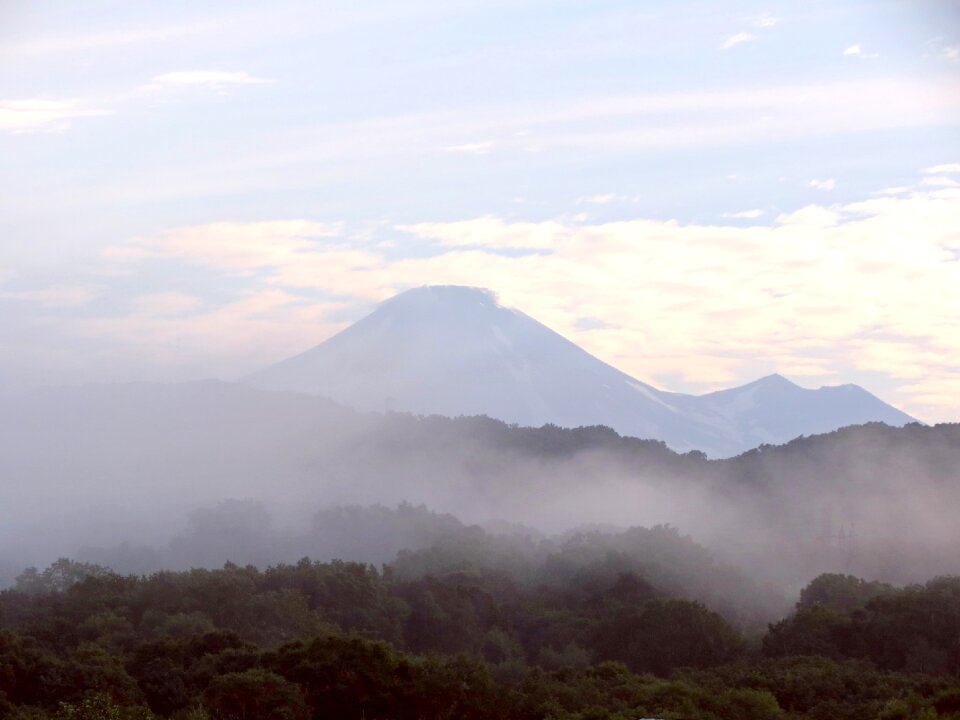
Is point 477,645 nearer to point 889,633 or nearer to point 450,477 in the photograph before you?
point 889,633

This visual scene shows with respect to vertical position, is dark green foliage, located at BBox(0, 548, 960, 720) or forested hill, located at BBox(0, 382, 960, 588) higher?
forested hill, located at BBox(0, 382, 960, 588)

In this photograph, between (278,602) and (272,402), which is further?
(272,402)

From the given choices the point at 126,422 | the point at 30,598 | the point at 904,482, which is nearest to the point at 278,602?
the point at 30,598

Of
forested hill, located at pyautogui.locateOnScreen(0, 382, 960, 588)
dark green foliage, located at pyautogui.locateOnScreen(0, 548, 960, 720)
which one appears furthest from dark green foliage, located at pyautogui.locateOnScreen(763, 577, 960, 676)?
forested hill, located at pyautogui.locateOnScreen(0, 382, 960, 588)

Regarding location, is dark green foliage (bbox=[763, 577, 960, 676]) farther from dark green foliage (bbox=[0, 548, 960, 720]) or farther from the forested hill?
the forested hill

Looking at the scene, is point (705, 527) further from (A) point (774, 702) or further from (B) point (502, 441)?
(A) point (774, 702)

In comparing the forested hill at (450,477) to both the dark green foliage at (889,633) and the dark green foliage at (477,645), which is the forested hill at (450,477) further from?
the dark green foliage at (889,633)

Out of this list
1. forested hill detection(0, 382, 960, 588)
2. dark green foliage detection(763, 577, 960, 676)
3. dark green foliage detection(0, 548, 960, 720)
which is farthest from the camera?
forested hill detection(0, 382, 960, 588)

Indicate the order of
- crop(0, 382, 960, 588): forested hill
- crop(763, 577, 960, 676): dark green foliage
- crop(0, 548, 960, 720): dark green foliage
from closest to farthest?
crop(0, 548, 960, 720): dark green foliage → crop(763, 577, 960, 676): dark green foliage → crop(0, 382, 960, 588): forested hill

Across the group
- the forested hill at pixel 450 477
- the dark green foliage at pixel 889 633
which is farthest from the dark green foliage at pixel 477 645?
the forested hill at pixel 450 477

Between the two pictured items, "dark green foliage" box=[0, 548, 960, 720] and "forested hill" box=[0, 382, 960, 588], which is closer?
"dark green foliage" box=[0, 548, 960, 720]

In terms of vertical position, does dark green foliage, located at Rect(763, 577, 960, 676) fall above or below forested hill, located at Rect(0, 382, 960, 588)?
below
